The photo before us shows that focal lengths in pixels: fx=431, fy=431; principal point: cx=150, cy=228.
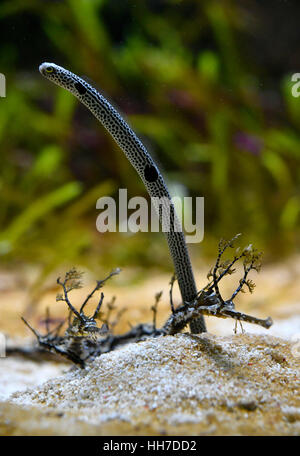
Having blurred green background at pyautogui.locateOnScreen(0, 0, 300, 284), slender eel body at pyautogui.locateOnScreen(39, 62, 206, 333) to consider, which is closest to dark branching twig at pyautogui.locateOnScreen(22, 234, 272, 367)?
slender eel body at pyautogui.locateOnScreen(39, 62, 206, 333)

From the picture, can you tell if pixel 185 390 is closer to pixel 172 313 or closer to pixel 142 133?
pixel 172 313

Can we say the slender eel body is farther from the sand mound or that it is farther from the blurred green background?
the blurred green background

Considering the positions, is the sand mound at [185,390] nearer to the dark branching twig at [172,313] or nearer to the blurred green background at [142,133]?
the dark branching twig at [172,313]

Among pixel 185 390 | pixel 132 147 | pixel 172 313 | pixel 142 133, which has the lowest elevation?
pixel 185 390

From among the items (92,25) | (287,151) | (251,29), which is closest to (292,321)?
(287,151)

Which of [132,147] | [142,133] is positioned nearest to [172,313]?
[132,147]
